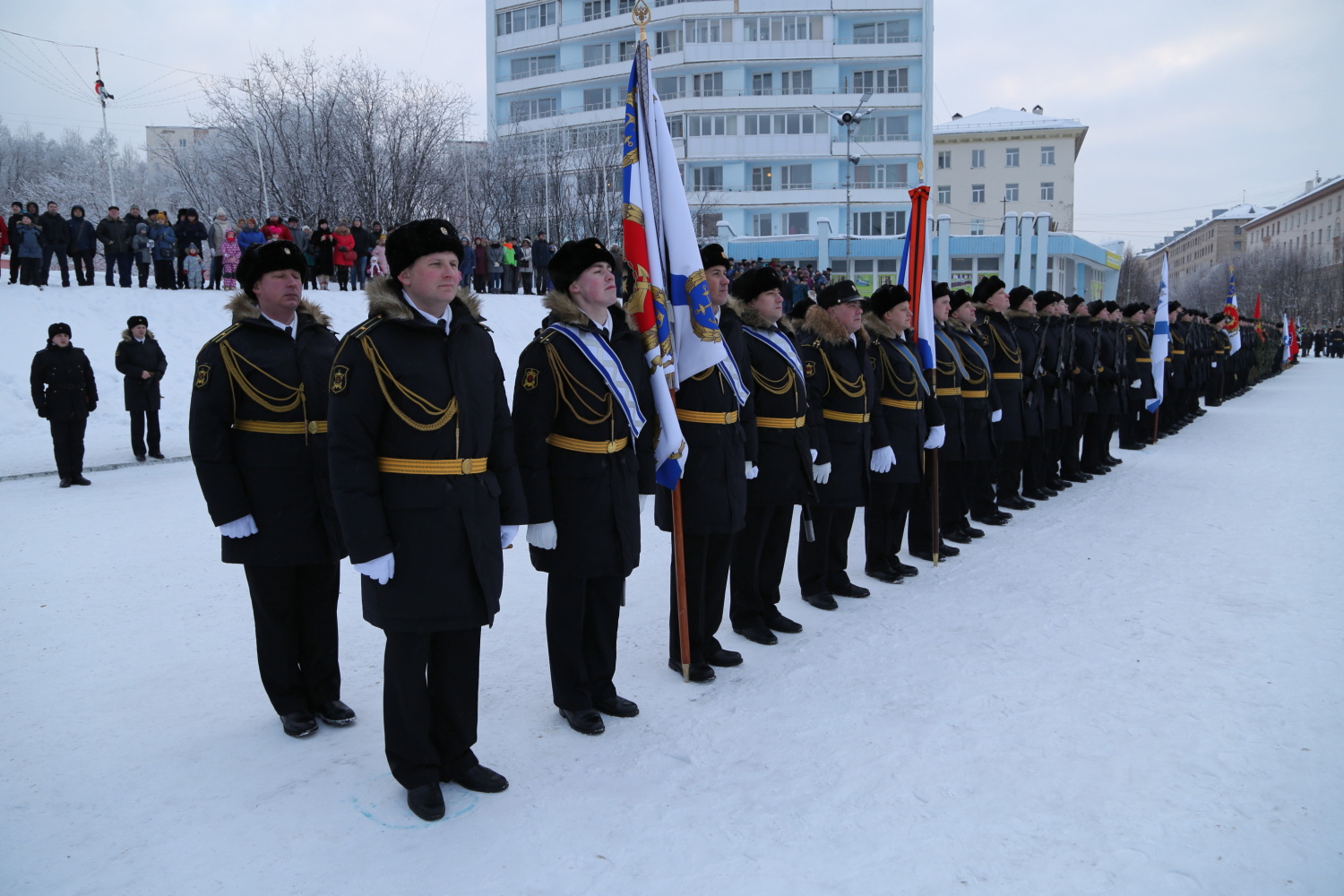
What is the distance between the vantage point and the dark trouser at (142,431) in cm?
1258

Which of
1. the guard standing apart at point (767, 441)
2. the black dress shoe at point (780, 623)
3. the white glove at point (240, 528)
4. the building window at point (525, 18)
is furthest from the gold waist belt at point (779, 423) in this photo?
the building window at point (525, 18)

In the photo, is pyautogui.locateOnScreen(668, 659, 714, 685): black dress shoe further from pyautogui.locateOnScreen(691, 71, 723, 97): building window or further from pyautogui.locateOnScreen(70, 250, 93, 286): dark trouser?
pyautogui.locateOnScreen(691, 71, 723, 97): building window

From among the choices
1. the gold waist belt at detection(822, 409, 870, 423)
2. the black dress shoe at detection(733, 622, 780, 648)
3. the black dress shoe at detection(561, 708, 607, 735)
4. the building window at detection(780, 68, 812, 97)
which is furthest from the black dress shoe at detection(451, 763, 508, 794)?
the building window at detection(780, 68, 812, 97)

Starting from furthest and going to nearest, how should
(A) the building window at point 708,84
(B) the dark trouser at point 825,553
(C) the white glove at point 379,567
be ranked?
(A) the building window at point 708,84 → (B) the dark trouser at point 825,553 → (C) the white glove at point 379,567

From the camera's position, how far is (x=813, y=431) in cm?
592

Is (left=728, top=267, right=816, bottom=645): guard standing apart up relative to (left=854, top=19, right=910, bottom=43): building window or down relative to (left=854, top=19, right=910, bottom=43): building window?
down

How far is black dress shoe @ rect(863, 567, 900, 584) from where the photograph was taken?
22.2 feet

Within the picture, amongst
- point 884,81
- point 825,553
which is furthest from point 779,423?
point 884,81

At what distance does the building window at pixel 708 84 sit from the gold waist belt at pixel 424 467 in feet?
183

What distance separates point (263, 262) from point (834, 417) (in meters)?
3.68

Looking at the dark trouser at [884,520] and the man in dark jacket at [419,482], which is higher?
the man in dark jacket at [419,482]

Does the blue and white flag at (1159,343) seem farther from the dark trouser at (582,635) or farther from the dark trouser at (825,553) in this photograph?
the dark trouser at (582,635)

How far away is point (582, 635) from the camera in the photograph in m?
4.35

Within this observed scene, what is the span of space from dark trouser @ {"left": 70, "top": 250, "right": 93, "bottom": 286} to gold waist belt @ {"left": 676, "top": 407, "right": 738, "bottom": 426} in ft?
61.6
